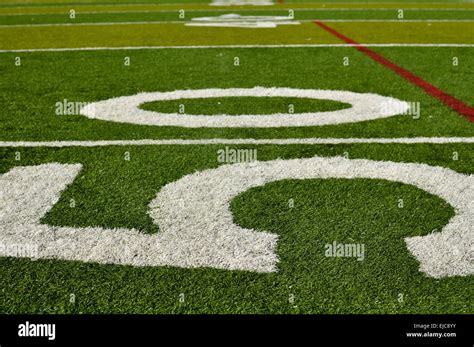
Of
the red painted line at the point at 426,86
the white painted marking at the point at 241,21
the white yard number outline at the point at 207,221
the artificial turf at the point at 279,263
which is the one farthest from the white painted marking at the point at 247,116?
the white painted marking at the point at 241,21

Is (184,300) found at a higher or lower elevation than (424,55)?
lower

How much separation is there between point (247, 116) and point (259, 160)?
1124mm

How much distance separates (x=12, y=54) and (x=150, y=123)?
434 cm

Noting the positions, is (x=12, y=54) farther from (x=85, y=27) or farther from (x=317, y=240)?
(x=317, y=240)

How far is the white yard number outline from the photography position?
109 inches

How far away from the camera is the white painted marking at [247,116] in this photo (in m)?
4.89

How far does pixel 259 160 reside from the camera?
4.02 meters

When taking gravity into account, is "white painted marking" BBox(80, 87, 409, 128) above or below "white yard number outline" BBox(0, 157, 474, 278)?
above

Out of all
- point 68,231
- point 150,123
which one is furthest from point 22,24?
point 68,231

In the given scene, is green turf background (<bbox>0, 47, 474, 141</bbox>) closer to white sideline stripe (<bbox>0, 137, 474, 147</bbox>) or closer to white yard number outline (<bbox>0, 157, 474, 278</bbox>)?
white sideline stripe (<bbox>0, 137, 474, 147</bbox>)

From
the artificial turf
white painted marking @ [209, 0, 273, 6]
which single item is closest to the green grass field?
the artificial turf

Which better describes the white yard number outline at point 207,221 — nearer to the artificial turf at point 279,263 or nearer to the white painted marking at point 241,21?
the artificial turf at point 279,263

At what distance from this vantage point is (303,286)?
8.44ft

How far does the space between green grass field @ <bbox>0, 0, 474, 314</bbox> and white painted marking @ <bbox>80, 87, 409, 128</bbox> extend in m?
0.10
